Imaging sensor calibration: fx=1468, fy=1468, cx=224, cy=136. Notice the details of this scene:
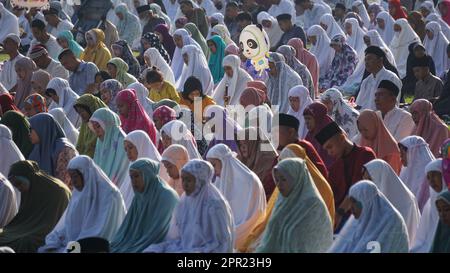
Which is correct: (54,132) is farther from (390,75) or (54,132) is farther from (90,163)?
(390,75)

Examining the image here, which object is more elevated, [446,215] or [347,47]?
[446,215]

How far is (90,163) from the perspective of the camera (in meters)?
10.3

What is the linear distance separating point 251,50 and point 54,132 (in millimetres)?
3345

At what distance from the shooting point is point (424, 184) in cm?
1115

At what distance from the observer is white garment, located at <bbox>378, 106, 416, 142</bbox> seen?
1315cm

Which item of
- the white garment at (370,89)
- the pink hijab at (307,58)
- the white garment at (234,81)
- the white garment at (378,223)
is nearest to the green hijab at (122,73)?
the white garment at (234,81)

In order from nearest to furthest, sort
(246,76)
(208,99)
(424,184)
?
(424,184)
(208,99)
(246,76)

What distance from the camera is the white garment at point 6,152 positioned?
11.8 meters

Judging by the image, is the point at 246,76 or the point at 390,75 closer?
the point at 390,75

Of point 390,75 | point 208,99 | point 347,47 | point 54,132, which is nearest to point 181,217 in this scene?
point 54,132

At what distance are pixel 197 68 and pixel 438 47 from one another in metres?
4.62

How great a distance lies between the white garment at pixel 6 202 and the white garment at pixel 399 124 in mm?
3808

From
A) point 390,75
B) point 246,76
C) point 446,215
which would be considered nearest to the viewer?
point 446,215

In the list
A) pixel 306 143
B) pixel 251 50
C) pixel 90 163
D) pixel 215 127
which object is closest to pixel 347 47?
pixel 251 50
